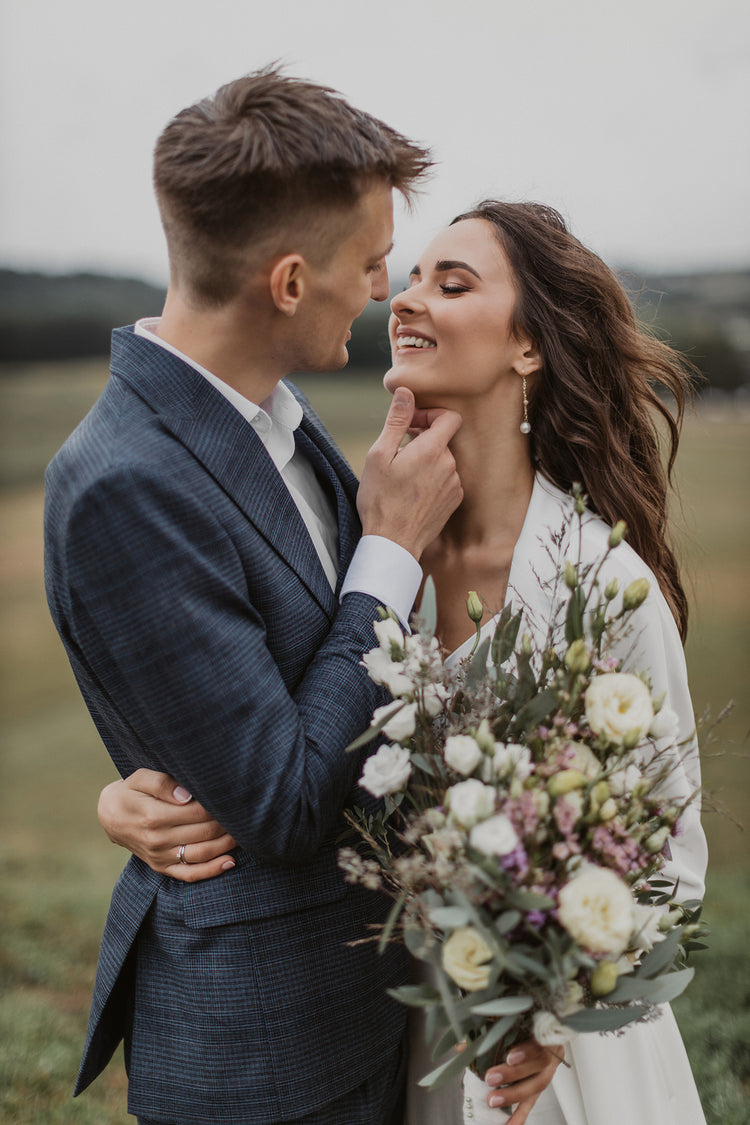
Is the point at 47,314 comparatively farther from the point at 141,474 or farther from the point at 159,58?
the point at 141,474

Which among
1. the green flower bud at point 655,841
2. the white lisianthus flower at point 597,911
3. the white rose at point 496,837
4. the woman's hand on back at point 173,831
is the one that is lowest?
the woman's hand on back at point 173,831

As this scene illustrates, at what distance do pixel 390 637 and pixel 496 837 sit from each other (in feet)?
1.16

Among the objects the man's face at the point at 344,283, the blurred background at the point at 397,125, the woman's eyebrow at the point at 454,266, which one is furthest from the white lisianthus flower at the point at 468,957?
the blurred background at the point at 397,125

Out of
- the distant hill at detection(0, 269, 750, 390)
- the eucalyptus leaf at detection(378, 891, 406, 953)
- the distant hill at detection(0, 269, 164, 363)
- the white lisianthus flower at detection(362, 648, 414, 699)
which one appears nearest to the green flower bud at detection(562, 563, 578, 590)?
the white lisianthus flower at detection(362, 648, 414, 699)

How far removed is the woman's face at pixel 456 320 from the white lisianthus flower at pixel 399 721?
3.19 ft

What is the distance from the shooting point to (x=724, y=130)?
4.48m

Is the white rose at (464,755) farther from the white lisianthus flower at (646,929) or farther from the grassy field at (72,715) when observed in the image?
the grassy field at (72,715)

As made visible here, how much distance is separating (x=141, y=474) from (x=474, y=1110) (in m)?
1.12

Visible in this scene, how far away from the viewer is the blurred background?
416 centimetres

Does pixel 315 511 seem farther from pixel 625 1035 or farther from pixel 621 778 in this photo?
pixel 625 1035

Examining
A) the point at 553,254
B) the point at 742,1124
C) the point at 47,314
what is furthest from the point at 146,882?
the point at 47,314

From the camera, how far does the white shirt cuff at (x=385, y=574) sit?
1.51 meters

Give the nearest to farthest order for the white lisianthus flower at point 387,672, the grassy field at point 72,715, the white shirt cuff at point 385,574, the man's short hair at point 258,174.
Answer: the white lisianthus flower at point 387,672
the man's short hair at point 258,174
the white shirt cuff at point 385,574
the grassy field at point 72,715

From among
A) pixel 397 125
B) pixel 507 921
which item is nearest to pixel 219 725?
pixel 507 921
